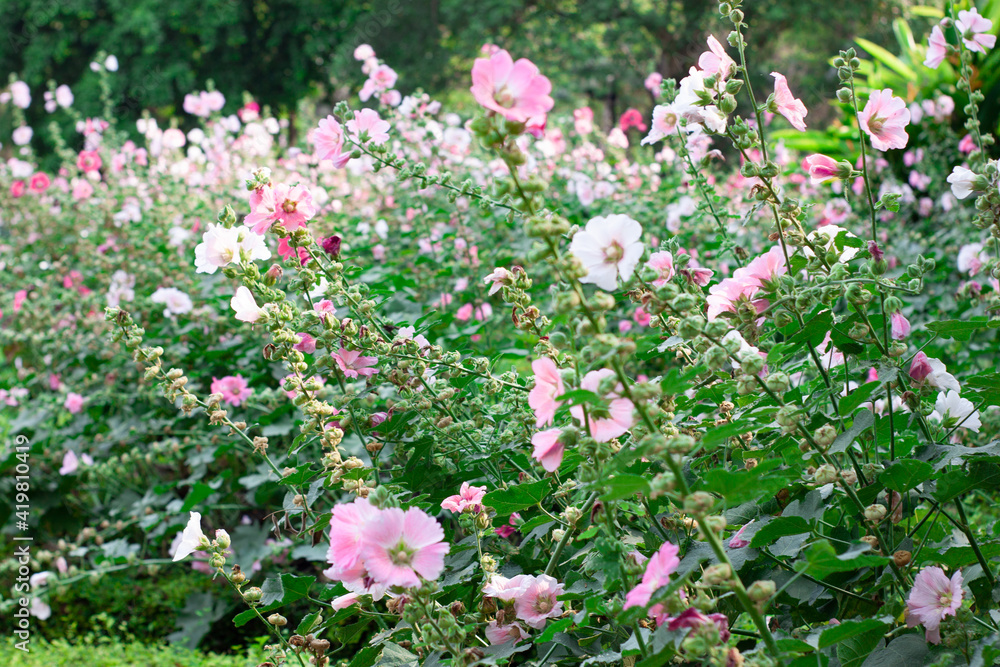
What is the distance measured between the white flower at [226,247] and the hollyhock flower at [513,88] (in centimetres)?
66

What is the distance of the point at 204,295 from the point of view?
10.8 feet

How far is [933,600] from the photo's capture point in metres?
0.98

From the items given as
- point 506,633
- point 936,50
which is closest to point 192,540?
point 506,633

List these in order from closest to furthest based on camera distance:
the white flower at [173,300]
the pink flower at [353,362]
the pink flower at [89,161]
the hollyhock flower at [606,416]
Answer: the hollyhock flower at [606,416]
the pink flower at [353,362]
the white flower at [173,300]
the pink flower at [89,161]

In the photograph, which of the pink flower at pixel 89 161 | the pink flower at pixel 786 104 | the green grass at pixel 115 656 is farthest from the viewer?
the pink flower at pixel 89 161

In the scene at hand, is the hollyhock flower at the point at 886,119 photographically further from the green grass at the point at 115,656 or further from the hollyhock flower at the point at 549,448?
the green grass at the point at 115,656

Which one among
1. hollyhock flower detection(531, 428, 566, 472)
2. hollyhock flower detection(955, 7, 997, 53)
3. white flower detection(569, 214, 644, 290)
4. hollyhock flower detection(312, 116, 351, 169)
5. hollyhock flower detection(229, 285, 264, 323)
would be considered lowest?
hollyhock flower detection(531, 428, 566, 472)

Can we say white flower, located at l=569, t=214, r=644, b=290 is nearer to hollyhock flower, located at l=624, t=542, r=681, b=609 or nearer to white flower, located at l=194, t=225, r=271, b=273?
hollyhock flower, located at l=624, t=542, r=681, b=609

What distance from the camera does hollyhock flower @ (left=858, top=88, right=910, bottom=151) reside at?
4.01 ft

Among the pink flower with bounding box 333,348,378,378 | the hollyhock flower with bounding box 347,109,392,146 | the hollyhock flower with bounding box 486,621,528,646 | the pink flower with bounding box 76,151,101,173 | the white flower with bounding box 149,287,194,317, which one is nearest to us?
the hollyhock flower with bounding box 486,621,528,646

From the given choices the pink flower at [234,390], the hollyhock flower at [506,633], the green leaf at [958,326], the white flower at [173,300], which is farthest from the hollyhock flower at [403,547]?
the white flower at [173,300]

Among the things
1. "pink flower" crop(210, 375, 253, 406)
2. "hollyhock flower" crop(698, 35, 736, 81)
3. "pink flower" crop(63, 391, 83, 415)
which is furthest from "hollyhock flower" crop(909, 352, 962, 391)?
"pink flower" crop(63, 391, 83, 415)

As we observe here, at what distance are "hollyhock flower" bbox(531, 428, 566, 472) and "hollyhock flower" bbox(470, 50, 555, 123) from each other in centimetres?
36

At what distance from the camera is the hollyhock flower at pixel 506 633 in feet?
3.55
